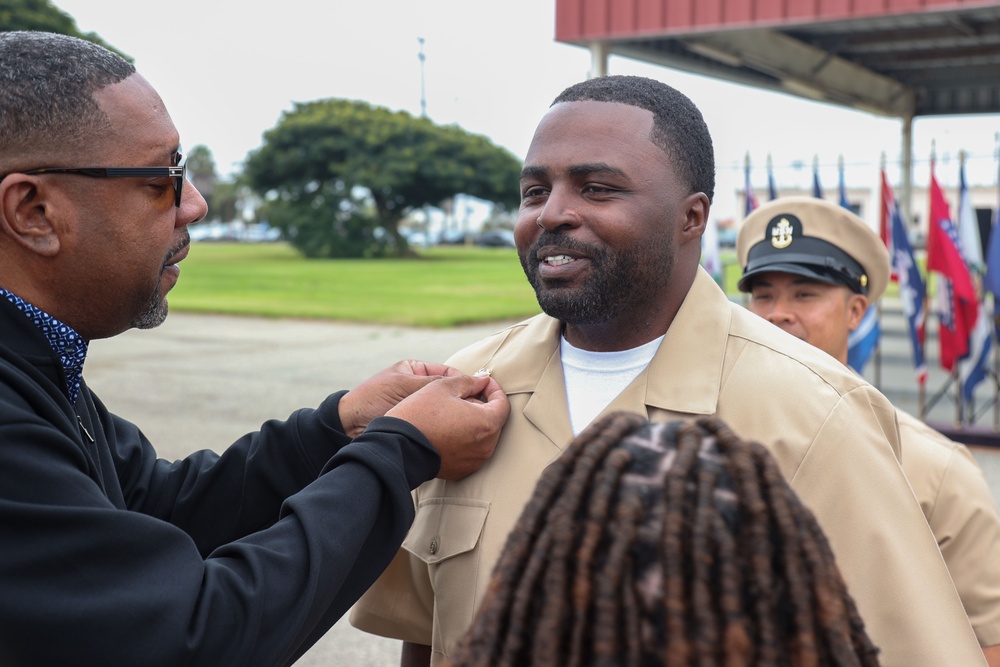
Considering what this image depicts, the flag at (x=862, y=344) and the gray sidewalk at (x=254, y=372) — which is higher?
the flag at (x=862, y=344)

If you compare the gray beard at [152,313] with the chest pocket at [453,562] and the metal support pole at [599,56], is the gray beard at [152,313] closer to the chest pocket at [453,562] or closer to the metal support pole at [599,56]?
the chest pocket at [453,562]

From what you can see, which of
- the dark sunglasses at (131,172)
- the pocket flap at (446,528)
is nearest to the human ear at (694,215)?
the pocket flap at (446,528)

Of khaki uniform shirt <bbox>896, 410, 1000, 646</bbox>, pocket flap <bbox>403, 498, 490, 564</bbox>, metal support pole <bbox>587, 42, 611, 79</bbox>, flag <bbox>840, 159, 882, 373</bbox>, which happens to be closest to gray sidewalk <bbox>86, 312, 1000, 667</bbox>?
flag <bbox>840, 159, 882, 373</bbox>

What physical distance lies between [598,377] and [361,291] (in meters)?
21.9

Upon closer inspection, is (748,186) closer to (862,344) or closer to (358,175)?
(862,344)

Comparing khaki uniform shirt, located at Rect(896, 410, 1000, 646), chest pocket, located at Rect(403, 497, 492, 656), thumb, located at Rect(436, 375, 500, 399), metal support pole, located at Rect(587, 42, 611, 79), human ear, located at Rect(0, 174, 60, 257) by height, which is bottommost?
khaki uniform shirt, located at Rect(896, 410, 1000, 646)

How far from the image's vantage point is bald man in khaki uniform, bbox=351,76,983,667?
5.40 feet

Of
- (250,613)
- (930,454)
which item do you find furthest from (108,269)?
(930,454)

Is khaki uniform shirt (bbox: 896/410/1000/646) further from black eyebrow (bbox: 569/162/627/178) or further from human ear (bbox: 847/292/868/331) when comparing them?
black eyebrow (bbox: 569/162/627/178)

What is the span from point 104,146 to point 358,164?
140ft

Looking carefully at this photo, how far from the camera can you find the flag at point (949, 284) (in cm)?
805

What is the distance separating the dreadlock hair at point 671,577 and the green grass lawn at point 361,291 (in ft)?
49.4

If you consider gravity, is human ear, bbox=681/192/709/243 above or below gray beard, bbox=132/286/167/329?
above

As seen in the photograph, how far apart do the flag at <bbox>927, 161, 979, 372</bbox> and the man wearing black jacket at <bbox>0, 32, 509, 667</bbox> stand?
7.08 m
